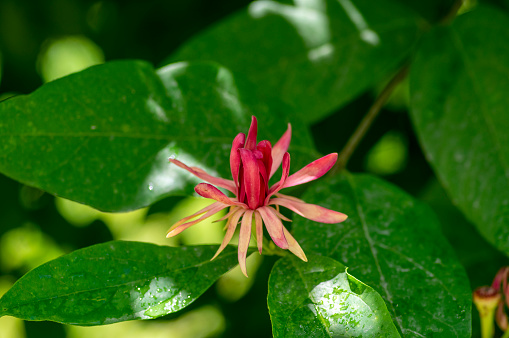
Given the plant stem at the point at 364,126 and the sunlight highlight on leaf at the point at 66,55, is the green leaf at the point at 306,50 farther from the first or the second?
the sunlight highlight on leaf at the point at 66,55

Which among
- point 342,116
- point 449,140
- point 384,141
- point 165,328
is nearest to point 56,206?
point 165,328

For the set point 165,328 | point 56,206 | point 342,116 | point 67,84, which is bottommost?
point 165,328

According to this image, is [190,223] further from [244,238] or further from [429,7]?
[429,7]

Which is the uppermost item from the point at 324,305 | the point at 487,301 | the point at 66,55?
the point at 324,305

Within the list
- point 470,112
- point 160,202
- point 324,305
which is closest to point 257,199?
point 324,305

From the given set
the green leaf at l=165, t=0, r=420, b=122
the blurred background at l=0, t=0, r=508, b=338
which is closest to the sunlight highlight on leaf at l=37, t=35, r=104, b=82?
the blurred background at l=0, t=0, r=508, b=338

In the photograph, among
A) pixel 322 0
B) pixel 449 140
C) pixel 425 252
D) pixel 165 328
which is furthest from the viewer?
pixel 165 328

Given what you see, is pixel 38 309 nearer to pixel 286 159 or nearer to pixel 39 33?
pixel 286 159
